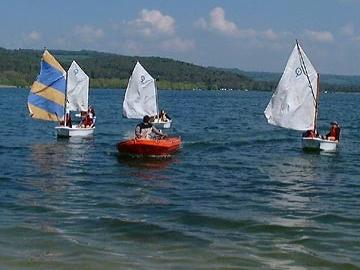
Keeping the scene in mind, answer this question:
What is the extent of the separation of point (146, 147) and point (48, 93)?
13.1m

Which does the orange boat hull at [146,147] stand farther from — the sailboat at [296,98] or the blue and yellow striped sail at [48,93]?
the blue and yellow striped sail at [48,93]

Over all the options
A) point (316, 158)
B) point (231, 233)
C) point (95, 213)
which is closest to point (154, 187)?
point (95, 213)

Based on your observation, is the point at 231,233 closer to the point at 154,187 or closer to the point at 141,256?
the point at 141,256

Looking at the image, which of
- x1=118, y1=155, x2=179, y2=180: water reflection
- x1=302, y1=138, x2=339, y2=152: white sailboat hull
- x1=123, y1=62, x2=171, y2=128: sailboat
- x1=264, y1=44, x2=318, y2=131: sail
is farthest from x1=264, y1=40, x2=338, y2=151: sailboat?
x1=123, y1=62, x2=171, y2=128: sailboat

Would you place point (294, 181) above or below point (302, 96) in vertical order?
below

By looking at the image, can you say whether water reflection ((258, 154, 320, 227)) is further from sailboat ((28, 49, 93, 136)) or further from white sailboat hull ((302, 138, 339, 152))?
sailboat ((28, 49, 93, 136))

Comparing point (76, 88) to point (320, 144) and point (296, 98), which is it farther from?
point (320, 144)

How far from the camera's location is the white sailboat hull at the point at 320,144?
3691cm

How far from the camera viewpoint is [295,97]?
38469mm

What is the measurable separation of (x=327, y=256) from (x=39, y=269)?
5.89m

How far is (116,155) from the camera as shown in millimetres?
34438

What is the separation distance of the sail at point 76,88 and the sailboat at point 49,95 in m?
4.42

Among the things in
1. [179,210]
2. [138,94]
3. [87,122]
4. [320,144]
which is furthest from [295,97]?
[179,210]

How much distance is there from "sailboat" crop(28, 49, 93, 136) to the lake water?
4.77 metres
